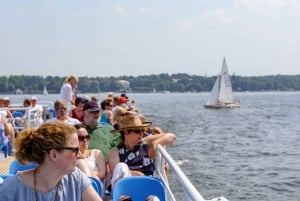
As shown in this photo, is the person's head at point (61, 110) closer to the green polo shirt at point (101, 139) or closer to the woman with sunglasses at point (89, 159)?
the green polo shirt at point (101, 139)

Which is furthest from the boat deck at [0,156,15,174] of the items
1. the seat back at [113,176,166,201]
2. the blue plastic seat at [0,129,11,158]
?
the seat back at [113,176,166,201]

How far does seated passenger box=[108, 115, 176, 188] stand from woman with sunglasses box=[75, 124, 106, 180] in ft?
0.40

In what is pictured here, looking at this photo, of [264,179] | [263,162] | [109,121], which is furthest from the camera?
[263,162]

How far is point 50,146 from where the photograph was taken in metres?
2.71

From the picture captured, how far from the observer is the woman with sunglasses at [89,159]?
4531mm

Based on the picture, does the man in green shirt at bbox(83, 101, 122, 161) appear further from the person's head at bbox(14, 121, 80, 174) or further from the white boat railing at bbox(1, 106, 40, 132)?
the white boat railing at bbox(1, 106, 40, 132)

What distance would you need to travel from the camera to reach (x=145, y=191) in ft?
12.7

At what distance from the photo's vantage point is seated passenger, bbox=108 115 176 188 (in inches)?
192

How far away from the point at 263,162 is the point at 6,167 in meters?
16.8

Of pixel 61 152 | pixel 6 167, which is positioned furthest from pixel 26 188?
pixel 6 167

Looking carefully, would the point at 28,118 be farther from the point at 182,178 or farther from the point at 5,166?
the point at 182,178

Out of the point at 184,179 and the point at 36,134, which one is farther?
the point at 184,179

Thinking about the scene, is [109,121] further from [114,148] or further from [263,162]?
[263,162]

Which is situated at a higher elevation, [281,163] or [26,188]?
[26,188]
